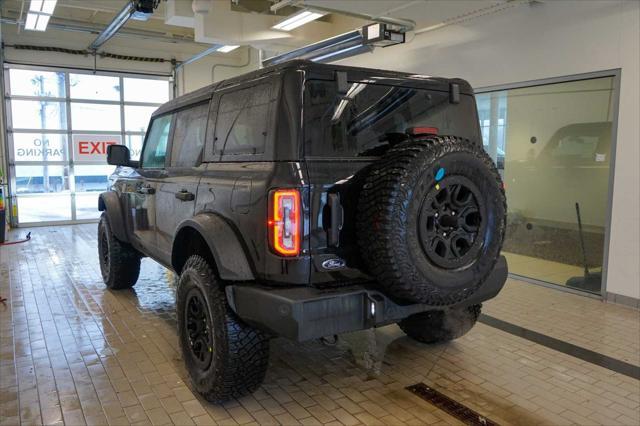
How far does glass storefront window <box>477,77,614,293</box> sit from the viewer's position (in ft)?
16.9

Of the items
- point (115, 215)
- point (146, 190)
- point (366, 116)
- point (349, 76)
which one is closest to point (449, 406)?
point (366, 116)

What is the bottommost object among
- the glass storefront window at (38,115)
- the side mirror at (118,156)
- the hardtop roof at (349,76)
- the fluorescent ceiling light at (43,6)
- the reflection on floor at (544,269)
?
→ the reflection on floor at (544,269)

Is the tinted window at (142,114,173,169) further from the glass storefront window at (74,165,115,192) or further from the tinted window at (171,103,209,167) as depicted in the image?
the glass storefront window at (74,165,115,192)

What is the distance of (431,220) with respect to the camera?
2.33 metres

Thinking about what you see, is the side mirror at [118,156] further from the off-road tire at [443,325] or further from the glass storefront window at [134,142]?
the glass storefront window at [134,142]

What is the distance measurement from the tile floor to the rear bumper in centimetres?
65

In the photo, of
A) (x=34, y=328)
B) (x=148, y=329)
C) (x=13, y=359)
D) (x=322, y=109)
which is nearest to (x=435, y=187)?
(x=322, y=109)

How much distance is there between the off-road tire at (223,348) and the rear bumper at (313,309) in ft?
Answer: 0.47

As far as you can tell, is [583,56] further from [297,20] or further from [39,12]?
[39,12]

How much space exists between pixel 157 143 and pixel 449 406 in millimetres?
2961

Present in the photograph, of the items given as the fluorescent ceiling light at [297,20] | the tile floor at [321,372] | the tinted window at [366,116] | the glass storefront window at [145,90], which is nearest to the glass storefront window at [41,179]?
the glass storefront window at [145,90]

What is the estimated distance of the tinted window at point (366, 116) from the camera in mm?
2426

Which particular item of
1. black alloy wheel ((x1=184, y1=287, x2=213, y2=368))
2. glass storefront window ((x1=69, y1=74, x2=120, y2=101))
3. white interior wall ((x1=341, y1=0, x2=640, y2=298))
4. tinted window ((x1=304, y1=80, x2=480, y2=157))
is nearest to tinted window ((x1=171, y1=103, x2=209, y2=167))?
black alloy wheel ((x1=184, y1=287, x2=213, y2=368))

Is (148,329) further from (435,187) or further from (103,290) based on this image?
(435,187)
